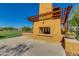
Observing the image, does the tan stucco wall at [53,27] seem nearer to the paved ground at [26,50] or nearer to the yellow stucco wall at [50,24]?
the yellow stucco wall at [50,24]

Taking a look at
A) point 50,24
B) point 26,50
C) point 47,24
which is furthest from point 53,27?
point 26,50

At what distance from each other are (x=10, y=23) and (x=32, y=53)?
1.79 metres

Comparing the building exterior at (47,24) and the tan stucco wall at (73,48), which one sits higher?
the building exterior at (47,24)

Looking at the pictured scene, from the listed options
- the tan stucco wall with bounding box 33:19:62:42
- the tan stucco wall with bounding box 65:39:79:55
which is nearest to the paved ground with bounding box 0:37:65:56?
the tan stucco wall with bounding box 65:39:79:55

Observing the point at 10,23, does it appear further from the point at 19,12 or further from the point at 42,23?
the point at 42,23

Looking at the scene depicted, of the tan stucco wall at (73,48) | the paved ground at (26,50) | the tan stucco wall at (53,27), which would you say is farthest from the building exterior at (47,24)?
the tan stucco wall at (73,48)

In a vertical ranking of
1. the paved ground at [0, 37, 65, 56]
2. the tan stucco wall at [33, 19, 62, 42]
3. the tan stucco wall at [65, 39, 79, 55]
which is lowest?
the paved ground at [0, 37, 65, 56]

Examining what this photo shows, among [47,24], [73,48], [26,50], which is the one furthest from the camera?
[47,24]

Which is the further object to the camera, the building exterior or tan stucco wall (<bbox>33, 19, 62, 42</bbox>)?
tan stucco wall (<bbox>33, 19, 62, 42</bbox>)

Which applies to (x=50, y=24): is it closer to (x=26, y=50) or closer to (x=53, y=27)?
(x=53, y=27)

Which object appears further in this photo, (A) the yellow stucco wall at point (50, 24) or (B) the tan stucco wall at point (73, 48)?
(A) the yellow stucco wall at point (50, 24)

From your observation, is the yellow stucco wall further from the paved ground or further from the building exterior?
the paved ground

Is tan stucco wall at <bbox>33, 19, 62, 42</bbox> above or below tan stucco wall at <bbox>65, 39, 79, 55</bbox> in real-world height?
above

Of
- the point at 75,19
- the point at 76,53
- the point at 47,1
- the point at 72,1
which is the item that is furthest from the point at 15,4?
the point at 76,53
